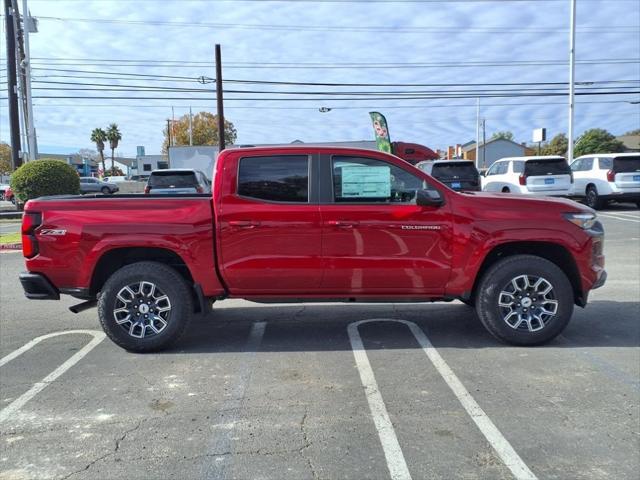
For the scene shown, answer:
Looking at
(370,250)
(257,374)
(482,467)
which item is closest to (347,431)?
(482,467)

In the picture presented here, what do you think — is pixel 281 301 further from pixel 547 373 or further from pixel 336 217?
pixel 547 373

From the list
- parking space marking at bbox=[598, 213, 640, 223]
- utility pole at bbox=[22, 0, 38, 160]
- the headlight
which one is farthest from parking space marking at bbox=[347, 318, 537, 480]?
utility pole at bbox=[22, 0, 38, 160]

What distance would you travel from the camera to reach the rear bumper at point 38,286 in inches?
209

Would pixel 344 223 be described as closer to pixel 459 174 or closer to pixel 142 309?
pixel 142 309

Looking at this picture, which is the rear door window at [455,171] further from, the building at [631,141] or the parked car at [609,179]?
the building at [631,141]

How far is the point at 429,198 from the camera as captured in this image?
201 inches

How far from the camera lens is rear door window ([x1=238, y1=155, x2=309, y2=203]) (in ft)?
17.5

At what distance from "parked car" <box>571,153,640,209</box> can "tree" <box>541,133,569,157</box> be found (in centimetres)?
6631

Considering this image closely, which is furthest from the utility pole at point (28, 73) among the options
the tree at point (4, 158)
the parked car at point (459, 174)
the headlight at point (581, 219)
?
the tree at point (4, 158)

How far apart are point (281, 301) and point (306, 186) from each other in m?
1.15

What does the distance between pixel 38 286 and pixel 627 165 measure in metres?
18.6

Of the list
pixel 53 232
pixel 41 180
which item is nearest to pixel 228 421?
pixel 53 232

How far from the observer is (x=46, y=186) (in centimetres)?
1922

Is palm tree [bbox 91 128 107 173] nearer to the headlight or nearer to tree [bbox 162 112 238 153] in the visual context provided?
tree [bbox 162 112 238 153]
